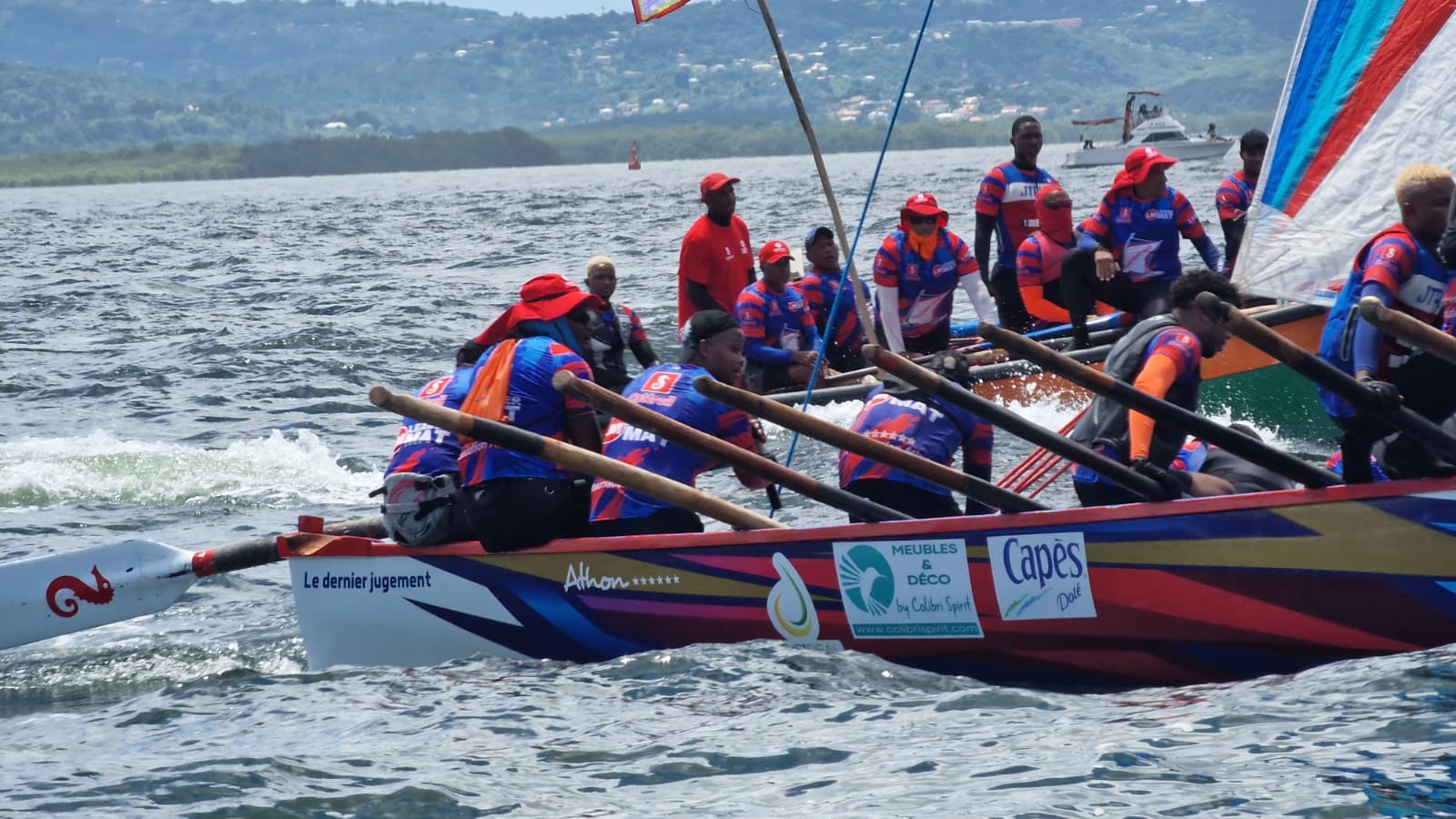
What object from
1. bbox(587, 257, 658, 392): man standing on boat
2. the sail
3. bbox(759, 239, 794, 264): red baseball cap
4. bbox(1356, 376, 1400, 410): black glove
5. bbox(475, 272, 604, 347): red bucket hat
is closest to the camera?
bbox(1356, 376, 1400, 410): black glove

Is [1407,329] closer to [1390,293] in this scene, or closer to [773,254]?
[1390,293]

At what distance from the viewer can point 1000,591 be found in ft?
20.4

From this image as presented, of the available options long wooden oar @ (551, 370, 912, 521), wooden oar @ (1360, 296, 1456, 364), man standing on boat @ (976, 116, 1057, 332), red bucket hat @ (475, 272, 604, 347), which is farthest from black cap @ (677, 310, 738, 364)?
man standing on boat @ (976, 116, 1057, 332)

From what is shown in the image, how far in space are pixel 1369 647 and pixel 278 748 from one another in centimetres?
373

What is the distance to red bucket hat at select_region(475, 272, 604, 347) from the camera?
742cm

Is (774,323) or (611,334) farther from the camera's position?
(774,323)

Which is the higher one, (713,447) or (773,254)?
(773,254)

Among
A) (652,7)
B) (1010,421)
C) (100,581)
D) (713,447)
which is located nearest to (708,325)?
(713,447)

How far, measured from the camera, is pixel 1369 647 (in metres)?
5.82

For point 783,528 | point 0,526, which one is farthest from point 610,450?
point 0,526

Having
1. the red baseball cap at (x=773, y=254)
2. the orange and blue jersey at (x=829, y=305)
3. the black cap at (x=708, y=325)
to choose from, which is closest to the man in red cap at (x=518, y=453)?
the black cap at (x=708, y=325)

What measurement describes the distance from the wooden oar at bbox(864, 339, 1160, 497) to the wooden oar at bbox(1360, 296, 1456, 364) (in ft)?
3.54

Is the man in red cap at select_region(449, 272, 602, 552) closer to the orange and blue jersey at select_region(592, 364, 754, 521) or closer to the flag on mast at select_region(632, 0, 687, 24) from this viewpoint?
the orange and blue jersey at select_region(592, 364, 754, 521)

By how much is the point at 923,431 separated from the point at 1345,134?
192cm
